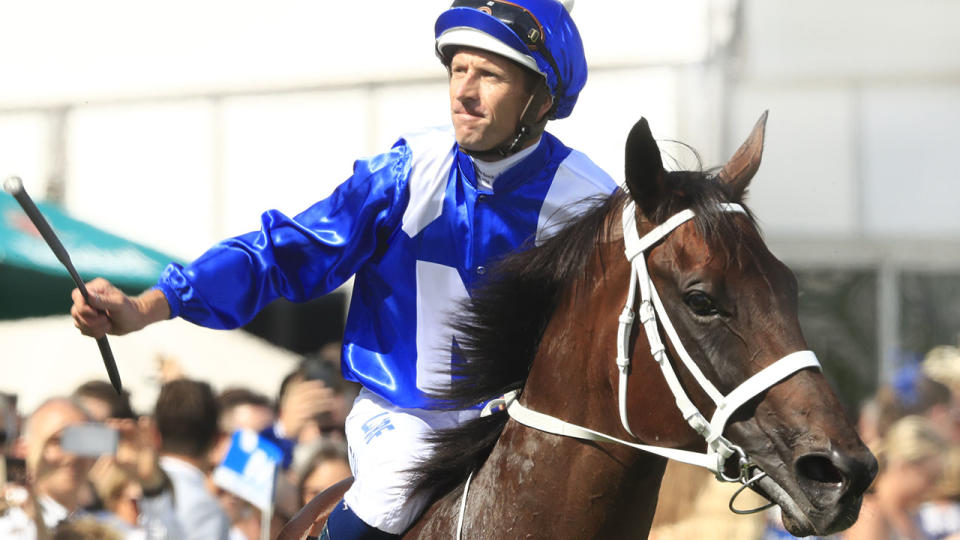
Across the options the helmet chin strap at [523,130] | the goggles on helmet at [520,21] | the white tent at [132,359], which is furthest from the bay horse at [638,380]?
the white tent at [132,359]

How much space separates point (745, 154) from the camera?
8.50 feet

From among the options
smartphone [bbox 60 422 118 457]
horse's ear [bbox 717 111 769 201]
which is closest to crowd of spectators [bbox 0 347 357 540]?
smartphone [bbox 60 422 118 457]

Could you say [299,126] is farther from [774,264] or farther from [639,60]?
[774,264]

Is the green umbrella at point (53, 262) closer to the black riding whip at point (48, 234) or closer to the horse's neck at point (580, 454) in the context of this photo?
the black riding whip at point (48, 234)

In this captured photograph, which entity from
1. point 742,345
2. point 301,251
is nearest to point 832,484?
point 742,345

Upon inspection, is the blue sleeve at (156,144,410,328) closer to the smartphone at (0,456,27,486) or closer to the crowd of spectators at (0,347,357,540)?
the crowd of spectators at (0,347,357,540)

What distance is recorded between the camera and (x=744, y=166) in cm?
254

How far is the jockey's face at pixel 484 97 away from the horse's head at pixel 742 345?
0.52m

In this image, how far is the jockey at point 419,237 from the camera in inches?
106

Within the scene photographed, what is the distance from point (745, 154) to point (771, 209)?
20.2ft

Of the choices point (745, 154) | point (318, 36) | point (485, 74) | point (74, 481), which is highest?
point (318, 36)

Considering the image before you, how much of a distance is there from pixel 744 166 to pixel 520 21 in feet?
2.11

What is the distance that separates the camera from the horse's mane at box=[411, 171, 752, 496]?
2498mm

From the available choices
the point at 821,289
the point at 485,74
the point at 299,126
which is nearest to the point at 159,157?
the point at 299,126
